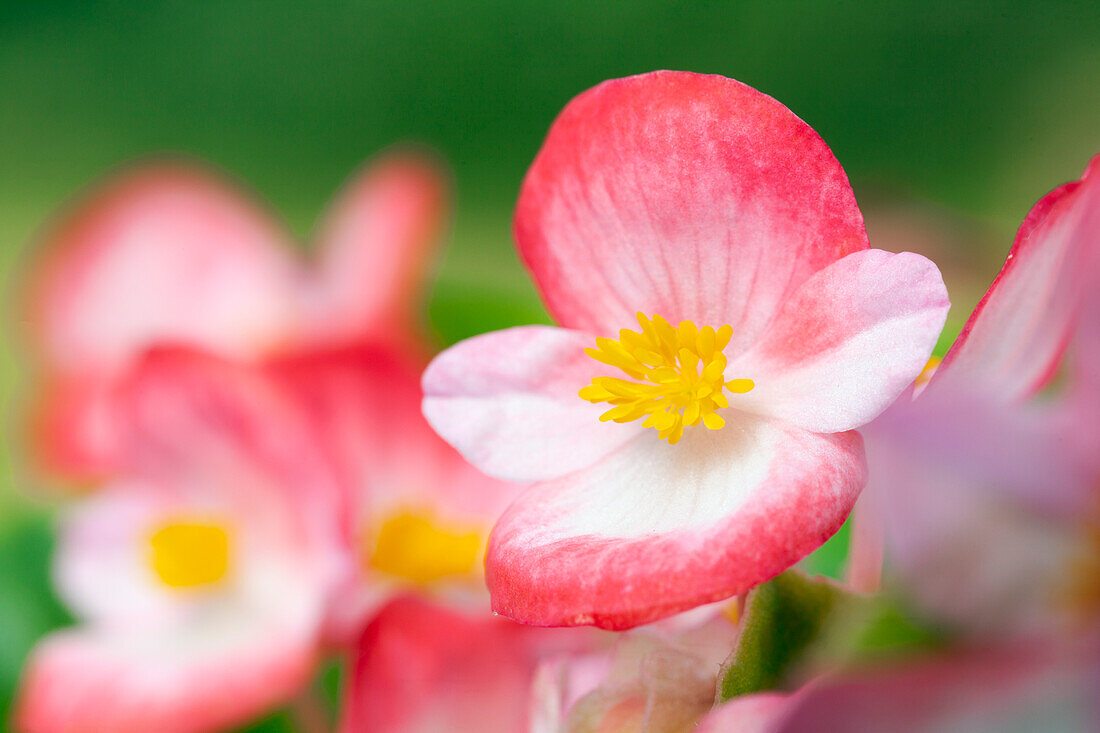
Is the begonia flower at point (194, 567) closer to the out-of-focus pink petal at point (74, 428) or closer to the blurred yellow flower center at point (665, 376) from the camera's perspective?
the out-of-focus pink petal at point (74, 428)

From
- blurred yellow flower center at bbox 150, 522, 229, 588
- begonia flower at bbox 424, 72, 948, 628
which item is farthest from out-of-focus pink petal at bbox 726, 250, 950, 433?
blurred yellow flower center at bbox 150, 522, 229, 588

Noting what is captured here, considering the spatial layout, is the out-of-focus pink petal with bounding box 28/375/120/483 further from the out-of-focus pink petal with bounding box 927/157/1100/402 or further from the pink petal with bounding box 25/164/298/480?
the out-of-focus pink petal with bounding box 927/157/1100/402

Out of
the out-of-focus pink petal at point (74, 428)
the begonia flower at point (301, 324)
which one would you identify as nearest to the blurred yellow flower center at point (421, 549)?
the begonia flower at point (301, 324)

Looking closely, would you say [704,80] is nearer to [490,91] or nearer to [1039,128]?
[1039,128]

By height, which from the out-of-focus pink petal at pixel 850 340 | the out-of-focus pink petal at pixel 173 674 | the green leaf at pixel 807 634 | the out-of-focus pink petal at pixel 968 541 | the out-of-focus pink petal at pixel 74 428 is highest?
the out-of-focus pink petal at pixel 850 340

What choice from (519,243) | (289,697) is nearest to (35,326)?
(289,697)

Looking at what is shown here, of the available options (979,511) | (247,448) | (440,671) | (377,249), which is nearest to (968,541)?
(979,511)
